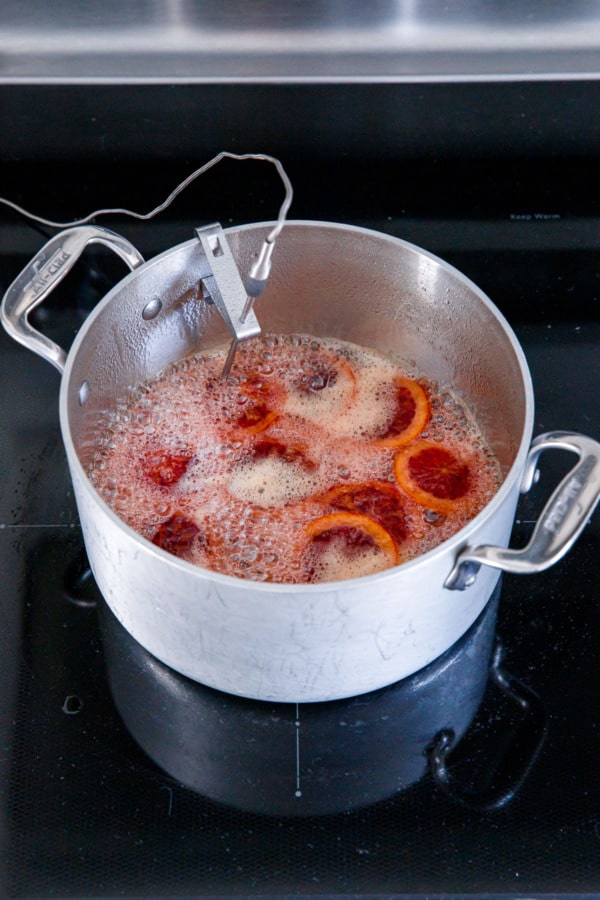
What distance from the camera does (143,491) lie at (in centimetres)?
105

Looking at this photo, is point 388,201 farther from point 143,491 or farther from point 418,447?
point 143,491

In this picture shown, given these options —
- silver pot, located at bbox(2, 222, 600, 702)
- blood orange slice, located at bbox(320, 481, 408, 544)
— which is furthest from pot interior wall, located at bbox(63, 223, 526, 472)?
blood orange slice, located at bbox(320, 481, 408, 544)

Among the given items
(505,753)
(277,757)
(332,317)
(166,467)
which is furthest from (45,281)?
(505,753)

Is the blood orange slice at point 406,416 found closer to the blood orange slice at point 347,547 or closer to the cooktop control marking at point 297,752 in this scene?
the blood orange slice at point 347,547

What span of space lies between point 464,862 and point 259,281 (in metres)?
0.55

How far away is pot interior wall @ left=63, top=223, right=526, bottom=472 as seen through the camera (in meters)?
1.03

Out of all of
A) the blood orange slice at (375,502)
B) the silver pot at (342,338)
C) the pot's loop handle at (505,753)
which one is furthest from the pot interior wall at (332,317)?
the pot's loop handle at (505,753)

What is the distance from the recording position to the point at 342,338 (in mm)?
1212

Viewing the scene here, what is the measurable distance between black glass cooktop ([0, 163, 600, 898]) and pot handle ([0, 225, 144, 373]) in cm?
16

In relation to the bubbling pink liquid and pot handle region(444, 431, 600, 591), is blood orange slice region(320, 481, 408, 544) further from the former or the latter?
pot handle region(444, 431, 600, 591)

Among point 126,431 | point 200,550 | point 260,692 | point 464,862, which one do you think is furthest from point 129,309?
point 464,862

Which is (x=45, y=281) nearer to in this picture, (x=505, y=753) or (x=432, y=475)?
(x=432, y=475)

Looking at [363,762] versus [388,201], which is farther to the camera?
[388,201]

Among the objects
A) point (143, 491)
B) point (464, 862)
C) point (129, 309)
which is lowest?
point (464, 862)
